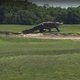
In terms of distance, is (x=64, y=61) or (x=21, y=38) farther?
(x=21, y=38)

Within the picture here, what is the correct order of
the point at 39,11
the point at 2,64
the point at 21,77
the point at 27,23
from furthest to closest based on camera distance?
1. the point at 39,11
2. the point at 27,23
3. the point at 2,64
4. the point at 21,77

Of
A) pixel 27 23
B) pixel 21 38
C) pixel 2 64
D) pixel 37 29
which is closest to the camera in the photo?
pixel 2 64

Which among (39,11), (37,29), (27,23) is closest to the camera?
(37,29)

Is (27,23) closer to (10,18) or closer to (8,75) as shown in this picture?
(10,18)

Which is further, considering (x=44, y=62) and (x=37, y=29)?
(x=37, y=29)

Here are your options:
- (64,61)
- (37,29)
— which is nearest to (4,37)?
(37,29)

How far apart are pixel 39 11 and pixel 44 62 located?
123 feet

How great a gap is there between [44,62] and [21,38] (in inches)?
573

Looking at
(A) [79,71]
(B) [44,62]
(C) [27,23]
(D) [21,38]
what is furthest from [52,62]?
(C) [27,23]

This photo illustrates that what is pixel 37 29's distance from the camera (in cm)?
3250

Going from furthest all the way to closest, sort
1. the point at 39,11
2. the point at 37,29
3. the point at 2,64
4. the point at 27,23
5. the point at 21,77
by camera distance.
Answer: the point at 39,11 < the point at 27,23 < the point at 37,29 < the point at 2,64 < the point at 21,77

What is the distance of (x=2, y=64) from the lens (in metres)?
11.3

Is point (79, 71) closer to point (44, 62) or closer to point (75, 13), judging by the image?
point (44, 62)

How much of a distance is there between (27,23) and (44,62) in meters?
33.6
